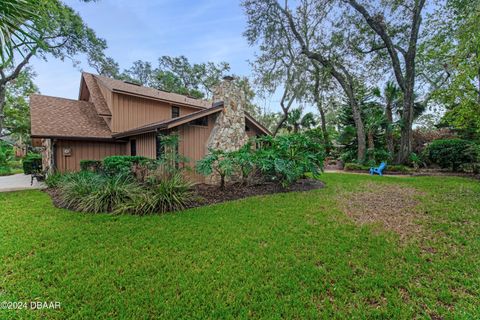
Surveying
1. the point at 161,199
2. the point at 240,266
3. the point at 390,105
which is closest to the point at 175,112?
the point at 161,199

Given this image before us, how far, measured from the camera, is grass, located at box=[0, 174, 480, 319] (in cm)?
241

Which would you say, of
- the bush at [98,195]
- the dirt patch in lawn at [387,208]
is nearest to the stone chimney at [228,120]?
the bush at [98,195]

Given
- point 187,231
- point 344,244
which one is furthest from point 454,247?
point 187,231

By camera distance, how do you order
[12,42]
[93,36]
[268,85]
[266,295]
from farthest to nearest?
[268,85] → [93,36] → [266,295] → [12,42]

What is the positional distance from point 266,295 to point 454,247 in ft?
11.9

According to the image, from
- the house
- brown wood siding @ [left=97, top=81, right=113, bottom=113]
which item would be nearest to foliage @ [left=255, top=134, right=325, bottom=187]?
the house

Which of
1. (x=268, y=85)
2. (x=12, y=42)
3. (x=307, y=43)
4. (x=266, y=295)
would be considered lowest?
(x=266, y=295)

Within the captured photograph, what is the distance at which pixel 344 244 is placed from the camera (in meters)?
3.79

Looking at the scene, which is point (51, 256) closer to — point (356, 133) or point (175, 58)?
point (356, 133)

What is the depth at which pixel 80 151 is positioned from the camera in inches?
442

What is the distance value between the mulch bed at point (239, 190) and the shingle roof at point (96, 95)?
8.26 meters

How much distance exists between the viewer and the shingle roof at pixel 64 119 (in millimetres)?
10195

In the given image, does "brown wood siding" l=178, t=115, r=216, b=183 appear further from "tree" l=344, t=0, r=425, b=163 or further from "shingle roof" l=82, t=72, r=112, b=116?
"tree" l=344, t=0, r=425, b=163

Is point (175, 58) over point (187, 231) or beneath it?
over
